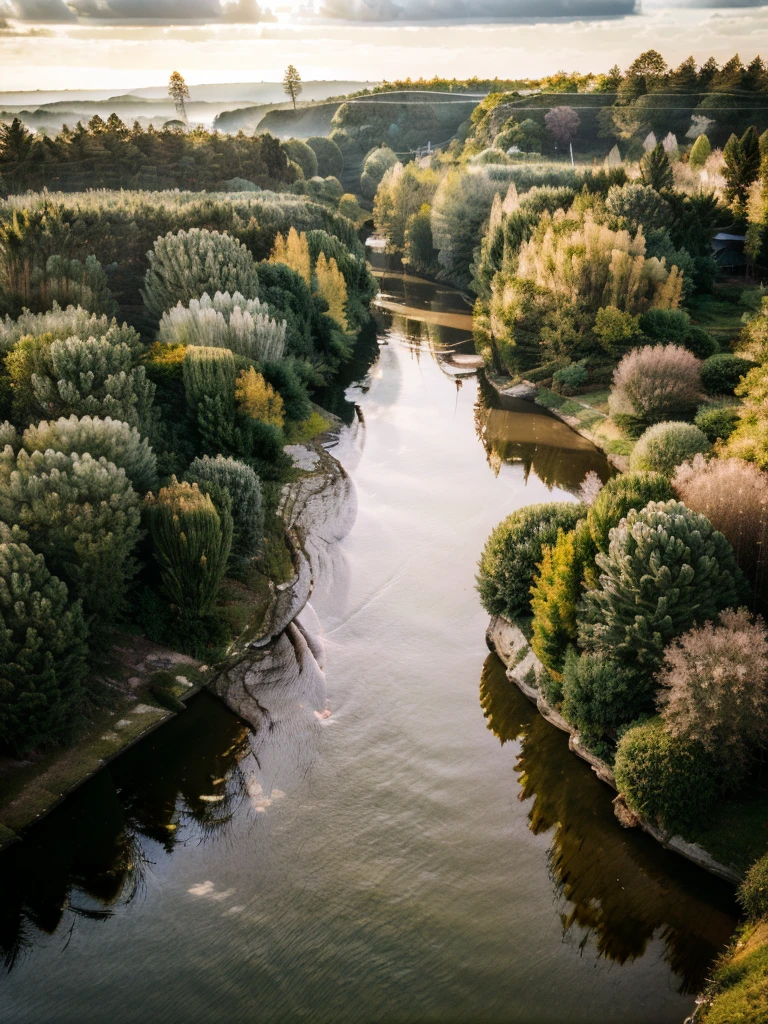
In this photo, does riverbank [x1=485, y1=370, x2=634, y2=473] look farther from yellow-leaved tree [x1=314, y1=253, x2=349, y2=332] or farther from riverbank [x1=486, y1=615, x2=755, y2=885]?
riverbank [x1=486, y1=615, x2=755, y2=885]

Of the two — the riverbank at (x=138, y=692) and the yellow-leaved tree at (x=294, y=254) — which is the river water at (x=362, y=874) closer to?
the riverbank at (x=138, y=692)

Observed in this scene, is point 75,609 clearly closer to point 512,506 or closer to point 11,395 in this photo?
point 11,395

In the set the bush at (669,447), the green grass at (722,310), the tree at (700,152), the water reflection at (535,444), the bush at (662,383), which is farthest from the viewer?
the tree at (700,152)

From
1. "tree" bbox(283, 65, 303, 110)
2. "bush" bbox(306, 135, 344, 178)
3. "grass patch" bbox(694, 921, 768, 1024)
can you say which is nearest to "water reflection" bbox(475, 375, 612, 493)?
"grass patch" bbox(694, 921, 768, 1024)

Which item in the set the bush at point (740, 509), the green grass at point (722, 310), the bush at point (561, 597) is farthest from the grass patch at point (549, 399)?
the bush at point (561, 597)

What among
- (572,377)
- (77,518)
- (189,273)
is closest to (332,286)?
(189,273)
